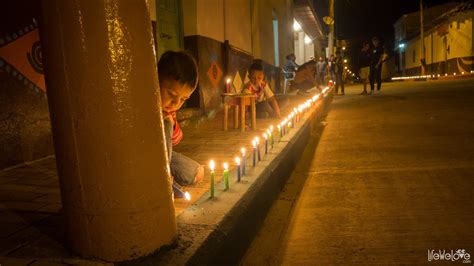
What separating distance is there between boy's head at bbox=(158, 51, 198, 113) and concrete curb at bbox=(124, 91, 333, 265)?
0.83m

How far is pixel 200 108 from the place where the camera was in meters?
9.11

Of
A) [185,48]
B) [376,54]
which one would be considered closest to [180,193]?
[185,48]

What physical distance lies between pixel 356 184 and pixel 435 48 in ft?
131

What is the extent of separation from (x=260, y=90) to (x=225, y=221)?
18.6ft

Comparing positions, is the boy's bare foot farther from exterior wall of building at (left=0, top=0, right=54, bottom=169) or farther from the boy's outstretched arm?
the boy's outstretched arm

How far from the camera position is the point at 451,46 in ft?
109

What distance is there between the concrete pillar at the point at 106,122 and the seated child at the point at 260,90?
578 cm

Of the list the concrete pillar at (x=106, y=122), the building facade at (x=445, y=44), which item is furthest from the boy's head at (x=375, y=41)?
the building facade at (x=445, y=44)

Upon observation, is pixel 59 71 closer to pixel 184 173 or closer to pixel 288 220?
pixel 184 173

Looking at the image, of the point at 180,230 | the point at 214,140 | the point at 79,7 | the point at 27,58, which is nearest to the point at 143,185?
the point at 180,230

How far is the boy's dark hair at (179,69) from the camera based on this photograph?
9.37 ft

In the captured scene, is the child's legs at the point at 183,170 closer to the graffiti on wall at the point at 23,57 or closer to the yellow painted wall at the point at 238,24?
the graffiti on wall at the point at 23,57

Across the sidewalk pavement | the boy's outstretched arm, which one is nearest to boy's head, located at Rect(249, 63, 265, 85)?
the boy's outstretched arm

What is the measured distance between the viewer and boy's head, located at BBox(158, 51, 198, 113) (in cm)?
286
